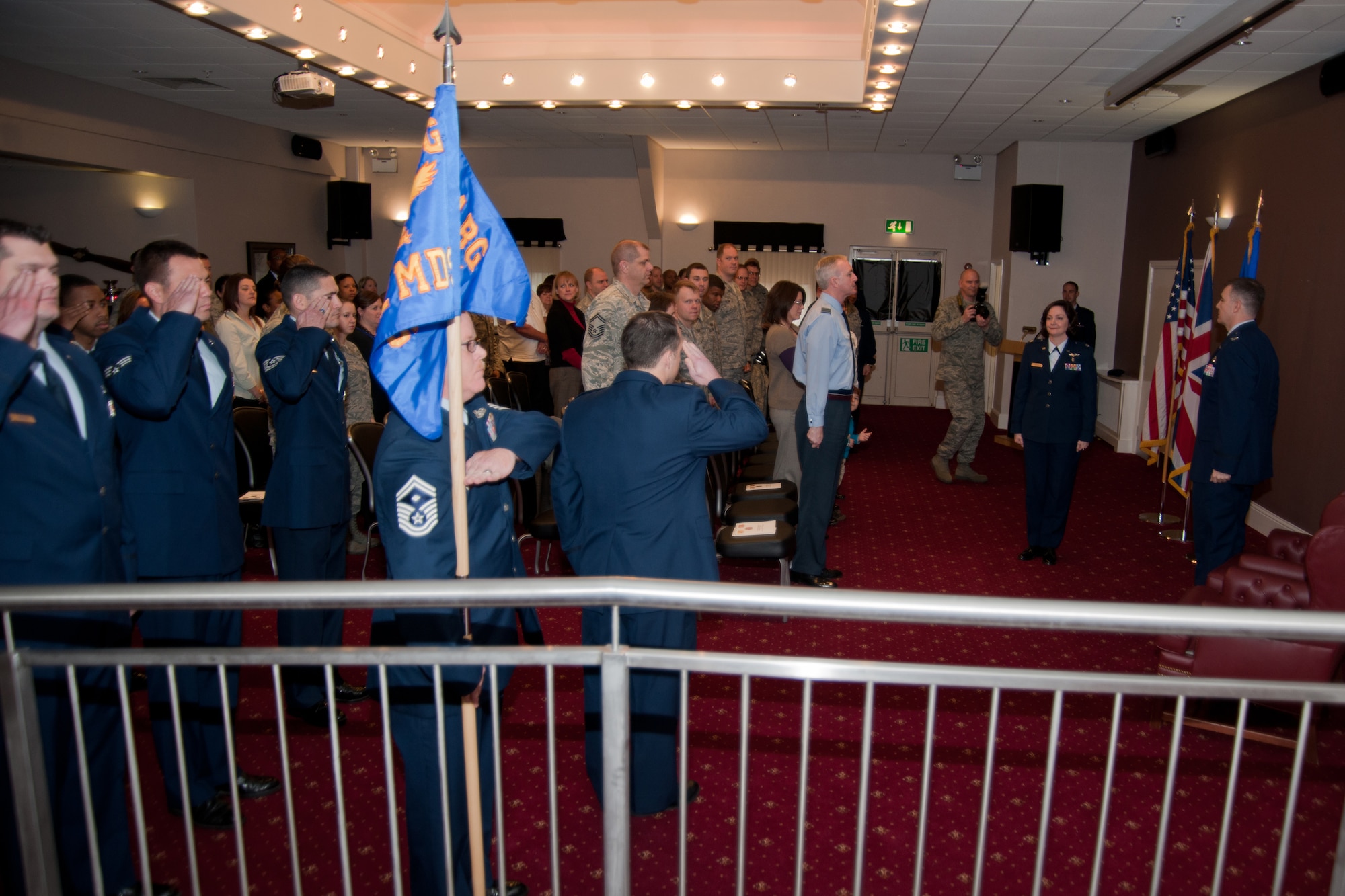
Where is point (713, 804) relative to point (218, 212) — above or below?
below

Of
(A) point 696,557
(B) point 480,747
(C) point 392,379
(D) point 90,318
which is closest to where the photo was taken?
(C) point 392,379

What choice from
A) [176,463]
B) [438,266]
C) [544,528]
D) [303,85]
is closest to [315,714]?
[176,463]

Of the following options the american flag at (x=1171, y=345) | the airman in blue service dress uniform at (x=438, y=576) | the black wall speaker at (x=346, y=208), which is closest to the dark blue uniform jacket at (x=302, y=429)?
the airman in blue service dress uniform at (x=438, y=576)

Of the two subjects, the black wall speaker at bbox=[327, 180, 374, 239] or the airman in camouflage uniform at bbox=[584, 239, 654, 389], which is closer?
the airman in camouflage uniform at bbox=[584, 239, 654, 389]

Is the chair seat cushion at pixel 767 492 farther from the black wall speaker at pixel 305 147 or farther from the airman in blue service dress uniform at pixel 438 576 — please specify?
the black wall speaker at pixel 305 147

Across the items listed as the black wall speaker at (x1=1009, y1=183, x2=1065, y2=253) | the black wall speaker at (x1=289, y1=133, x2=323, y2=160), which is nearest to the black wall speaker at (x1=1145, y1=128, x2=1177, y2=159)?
the black wall speaker at (x1=1009, y1=183, x2=1065, y2=253)

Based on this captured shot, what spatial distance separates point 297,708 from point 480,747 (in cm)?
159

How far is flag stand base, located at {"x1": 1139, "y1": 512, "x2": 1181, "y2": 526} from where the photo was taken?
22.5 feet

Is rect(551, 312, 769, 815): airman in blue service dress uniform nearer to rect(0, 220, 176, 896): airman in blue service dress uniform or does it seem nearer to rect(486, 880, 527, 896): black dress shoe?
rect(486, 880, 527, 896): black dress shoe

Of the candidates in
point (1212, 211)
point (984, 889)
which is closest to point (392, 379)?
point (984, 889)

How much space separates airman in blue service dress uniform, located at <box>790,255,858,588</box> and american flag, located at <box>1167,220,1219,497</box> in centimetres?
307

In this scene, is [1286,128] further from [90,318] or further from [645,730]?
[90,318]

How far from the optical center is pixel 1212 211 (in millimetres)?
8250

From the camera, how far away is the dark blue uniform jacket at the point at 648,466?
2.77 meters
